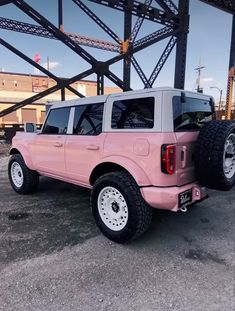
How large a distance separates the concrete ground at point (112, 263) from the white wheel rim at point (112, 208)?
25 centimetres

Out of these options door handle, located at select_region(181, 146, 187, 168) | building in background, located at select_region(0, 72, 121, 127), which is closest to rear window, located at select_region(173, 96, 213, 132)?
door handle, located at select_region(181, 146, 187, 168)

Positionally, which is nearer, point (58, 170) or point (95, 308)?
point (95, 308)

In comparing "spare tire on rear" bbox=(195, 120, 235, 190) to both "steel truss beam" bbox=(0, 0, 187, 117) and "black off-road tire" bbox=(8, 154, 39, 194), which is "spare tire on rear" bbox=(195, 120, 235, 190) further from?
"steel truss beam" bbox=(0, 0, 187, 117)

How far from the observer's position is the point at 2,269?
253 cm

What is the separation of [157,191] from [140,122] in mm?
828

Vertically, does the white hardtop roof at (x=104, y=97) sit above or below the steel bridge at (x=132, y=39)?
below

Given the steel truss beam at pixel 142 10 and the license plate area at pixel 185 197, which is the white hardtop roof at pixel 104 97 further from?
the steel truss beam at pixel 142 10

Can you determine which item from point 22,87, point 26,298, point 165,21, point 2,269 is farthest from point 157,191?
point 22,87

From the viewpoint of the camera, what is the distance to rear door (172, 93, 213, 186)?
2.78m

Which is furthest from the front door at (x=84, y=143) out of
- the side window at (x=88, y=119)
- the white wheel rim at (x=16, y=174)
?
the white wheel rim at (x=16, y=174)

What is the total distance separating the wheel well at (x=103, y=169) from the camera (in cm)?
327

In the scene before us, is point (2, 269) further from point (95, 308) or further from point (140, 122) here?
point (140, 122)

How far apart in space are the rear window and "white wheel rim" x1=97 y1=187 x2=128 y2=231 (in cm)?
113

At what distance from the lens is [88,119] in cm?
366
